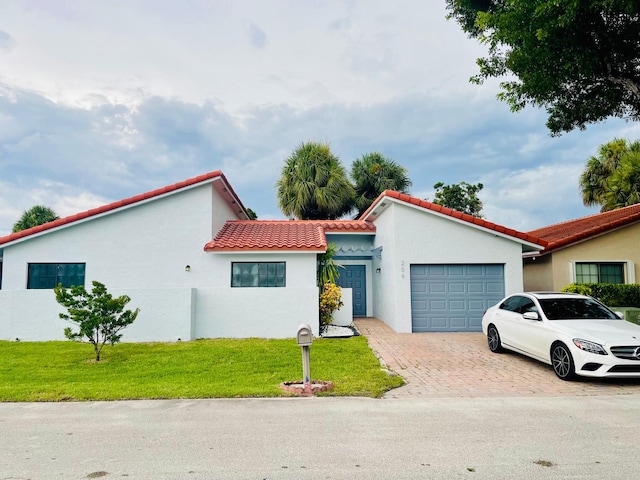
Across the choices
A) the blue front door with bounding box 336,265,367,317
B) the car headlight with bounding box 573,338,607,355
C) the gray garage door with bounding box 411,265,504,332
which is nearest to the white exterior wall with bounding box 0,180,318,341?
the gray garage door with bounding box 411,265,504,332

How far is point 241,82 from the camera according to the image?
1491 cm

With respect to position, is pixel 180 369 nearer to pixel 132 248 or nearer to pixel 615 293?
pixel 132 248

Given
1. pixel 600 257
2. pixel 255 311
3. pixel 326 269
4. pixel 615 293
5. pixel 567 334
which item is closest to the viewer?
pixel 567 334

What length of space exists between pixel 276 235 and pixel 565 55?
960cm

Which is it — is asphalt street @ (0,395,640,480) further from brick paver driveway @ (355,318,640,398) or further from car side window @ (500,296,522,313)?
car side window @ (500,296,522,313)

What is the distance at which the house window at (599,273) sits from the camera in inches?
532

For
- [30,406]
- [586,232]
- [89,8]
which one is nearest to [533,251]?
[586,232]

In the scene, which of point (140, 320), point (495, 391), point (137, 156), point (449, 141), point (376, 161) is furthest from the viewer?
point (376, 161)

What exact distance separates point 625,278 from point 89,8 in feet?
62.9

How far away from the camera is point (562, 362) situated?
699cm

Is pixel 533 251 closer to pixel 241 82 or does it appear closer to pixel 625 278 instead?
pixel 625 278

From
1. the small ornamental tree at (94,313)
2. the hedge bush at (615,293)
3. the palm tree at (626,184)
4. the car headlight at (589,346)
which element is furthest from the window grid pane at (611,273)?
the small ornamental tree at (94,313)

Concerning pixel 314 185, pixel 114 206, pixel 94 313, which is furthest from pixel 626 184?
pixel 94 313

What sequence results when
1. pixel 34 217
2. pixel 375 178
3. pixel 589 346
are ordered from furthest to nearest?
pixel 34 217
pixel 375 178
pixel 589 346
